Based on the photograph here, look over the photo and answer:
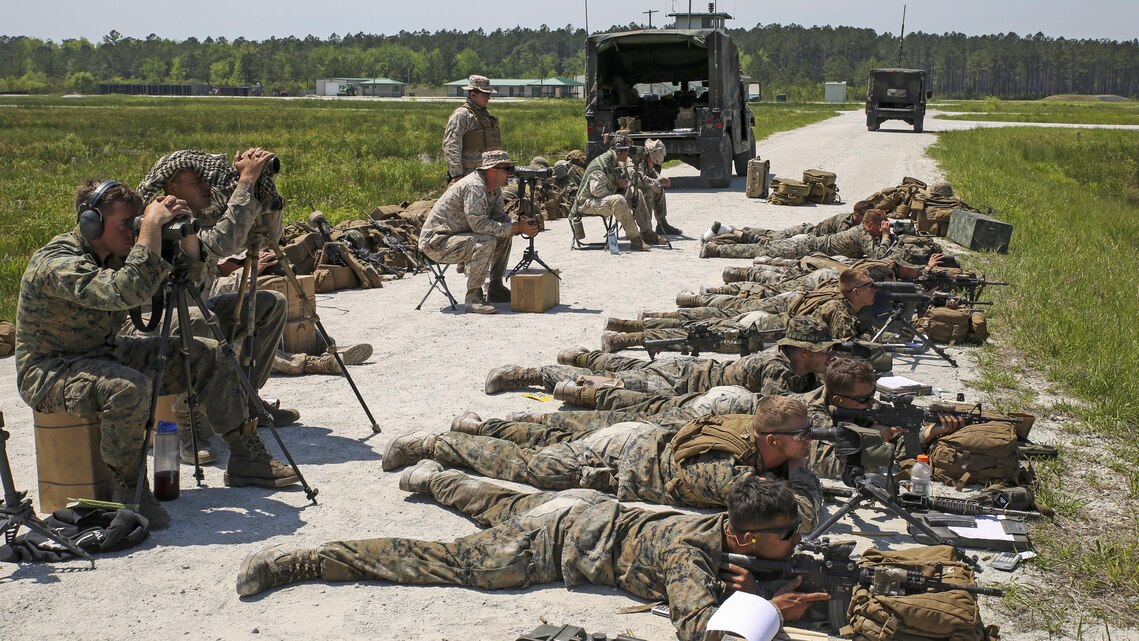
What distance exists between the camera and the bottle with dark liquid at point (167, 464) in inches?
239

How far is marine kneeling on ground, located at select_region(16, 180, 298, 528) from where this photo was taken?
5539 millimetres

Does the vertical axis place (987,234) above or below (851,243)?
below

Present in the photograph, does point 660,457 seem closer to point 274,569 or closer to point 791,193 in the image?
point 274,569

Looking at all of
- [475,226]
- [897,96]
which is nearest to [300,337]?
[475,226]

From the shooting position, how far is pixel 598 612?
4.86 meters

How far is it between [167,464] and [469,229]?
19.2 feet

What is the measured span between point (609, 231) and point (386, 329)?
18.2 ft

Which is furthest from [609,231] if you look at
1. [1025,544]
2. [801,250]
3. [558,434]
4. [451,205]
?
[1025,544]

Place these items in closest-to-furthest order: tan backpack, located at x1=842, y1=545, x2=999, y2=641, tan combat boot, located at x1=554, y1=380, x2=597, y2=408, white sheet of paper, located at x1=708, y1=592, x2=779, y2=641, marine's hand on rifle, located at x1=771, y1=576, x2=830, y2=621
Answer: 1. white sheet of paper, located at x1=708, y1=592, x2=779, y2=641
2. tan backpack, located at x1=842, y1=545, x2=999, y2=641
3. marine's hand on rifle, located at x1=771, y1=576, x2=830, y2=621
4. tan combat boot, located at x1=554, y1=380, x2=597, y2=408

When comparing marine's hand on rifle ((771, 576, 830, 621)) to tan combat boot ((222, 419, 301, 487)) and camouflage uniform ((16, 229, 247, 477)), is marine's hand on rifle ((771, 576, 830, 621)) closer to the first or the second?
tan combat boot ((222, 419, 301, 487))

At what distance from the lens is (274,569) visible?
5.04m

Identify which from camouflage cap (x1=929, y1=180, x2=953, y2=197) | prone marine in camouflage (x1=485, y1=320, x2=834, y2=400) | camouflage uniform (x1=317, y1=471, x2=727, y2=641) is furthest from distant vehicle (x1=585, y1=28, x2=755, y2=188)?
camouflage uniform (x1=317, y1=471, x2=727, y2=641)

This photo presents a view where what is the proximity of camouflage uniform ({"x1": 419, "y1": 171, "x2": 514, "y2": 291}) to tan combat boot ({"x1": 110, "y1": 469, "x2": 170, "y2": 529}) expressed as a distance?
5.76 metres

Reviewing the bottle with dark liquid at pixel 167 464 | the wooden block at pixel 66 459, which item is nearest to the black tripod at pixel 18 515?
the wooden block at pixel 66 459
